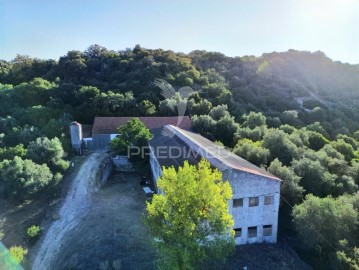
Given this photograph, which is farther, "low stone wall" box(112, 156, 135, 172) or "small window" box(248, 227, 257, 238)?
"low stone wall" box(112, 156, 135, 172)

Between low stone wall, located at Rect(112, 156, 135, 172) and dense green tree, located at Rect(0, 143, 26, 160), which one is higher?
dense green tree, located at Rect(0, 143, 26, 160)

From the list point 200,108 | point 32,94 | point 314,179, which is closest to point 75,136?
point 32,94

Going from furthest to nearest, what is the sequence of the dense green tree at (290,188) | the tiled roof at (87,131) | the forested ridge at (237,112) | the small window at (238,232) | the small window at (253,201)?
1. the tiled roof at (87,131)
2. the dense green tree at (290,188)
3. the forested ridge at (237,112)
4. the small window at (238,232)
5. the small window at (253,201)

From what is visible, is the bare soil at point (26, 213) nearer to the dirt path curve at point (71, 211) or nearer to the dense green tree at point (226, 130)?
the dirt path curve at point (71, 211)

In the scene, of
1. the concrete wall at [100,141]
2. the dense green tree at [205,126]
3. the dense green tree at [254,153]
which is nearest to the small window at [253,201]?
the dense green tree at [254,153]

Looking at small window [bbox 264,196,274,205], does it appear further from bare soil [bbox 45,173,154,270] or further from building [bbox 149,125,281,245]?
bare soil [bbox 45,173,154,270]

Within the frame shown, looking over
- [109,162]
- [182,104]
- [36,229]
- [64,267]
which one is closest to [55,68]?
[182,104]

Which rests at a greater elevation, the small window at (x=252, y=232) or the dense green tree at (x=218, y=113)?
the dense green tree at (x=218, y=113)

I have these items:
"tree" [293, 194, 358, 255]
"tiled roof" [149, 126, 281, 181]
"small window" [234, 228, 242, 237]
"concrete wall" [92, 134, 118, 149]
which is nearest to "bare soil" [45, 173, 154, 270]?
"tiled roof" [149, 126, 281, 181]
